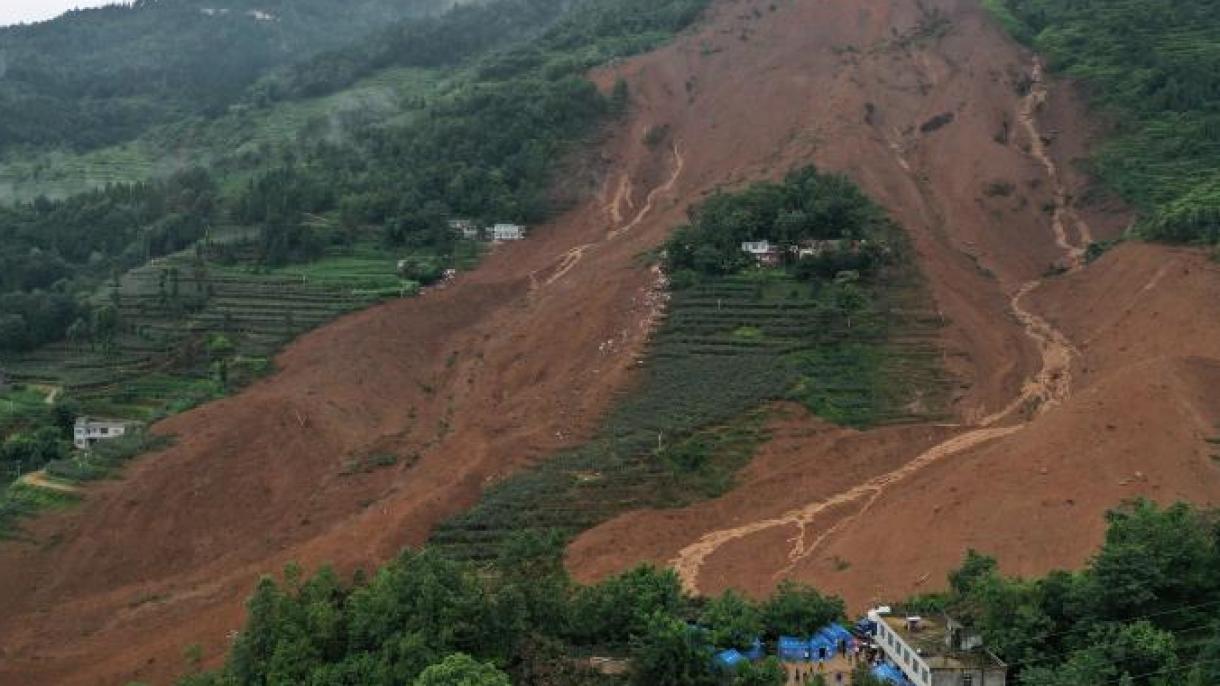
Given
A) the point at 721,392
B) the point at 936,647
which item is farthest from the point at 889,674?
the point at 721,392

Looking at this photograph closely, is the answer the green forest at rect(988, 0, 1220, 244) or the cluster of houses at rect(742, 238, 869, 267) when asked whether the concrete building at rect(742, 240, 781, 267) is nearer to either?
the cluster of houses at rect(742, 238, 869, 267)

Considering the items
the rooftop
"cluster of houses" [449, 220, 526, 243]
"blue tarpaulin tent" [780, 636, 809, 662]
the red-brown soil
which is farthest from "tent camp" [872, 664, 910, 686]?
"cluster of houses" [449, 220, 526, 243]

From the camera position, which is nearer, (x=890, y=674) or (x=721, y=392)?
(x=890, y=674)

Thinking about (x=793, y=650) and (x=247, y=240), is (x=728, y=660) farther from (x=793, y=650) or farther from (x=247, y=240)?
(x=247, y=240)

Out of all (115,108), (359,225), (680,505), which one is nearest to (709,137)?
(359,225)

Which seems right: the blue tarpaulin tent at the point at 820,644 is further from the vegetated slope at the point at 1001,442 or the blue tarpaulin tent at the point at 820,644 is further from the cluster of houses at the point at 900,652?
the vegetated slope at the point at 1001,442
